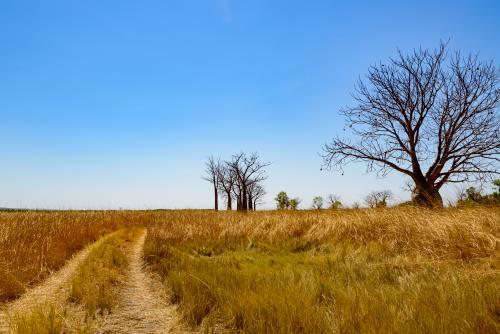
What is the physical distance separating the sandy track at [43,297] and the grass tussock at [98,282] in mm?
184

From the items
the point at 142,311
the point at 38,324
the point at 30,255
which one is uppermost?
the point at 30,255

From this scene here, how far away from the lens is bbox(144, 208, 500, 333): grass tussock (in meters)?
2.99

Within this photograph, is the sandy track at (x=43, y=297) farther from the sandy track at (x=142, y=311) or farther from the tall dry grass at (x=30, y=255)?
the sandy track at (x=142, y=311)

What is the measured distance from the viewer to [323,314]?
324 cm

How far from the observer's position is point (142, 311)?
4.31 m

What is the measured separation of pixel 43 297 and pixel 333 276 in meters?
4.32

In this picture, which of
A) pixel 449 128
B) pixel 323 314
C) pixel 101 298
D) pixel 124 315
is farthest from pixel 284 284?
pixel 449 128

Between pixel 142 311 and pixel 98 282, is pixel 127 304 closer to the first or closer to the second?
pixel 142 311

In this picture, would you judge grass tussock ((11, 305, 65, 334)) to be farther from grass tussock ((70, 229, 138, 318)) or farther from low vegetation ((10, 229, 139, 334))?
grass tussock ((70, 229, 138, 318))

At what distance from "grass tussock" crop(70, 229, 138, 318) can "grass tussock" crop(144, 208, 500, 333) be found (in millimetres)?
763

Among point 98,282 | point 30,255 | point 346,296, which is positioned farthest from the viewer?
point 30,255

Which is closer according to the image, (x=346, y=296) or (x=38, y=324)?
(x=38, y=324)

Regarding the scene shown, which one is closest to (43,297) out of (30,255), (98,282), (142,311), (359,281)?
(98,282)

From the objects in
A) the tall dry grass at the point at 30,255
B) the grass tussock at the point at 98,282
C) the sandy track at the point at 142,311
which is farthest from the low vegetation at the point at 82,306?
the tall dry grass at the point at 30,255
